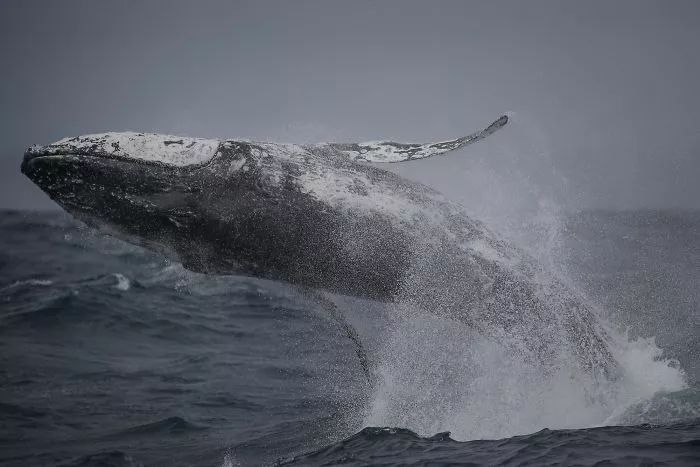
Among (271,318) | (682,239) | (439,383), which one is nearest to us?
(439,383)

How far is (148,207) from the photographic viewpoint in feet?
26.9

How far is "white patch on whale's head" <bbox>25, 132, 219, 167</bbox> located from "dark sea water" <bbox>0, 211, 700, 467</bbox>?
116 inches

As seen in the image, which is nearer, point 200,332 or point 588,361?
point 588,361

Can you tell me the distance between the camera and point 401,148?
8.91 metres

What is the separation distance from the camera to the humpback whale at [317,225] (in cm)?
818

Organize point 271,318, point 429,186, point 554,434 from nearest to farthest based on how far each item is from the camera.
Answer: point 554,434, point 429,186, point 271,318

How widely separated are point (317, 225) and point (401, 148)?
1.67 m

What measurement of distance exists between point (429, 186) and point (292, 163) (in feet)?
6.77

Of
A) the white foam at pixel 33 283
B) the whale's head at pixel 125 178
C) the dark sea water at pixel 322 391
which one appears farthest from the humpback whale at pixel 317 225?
the white foam at pixel 33 283

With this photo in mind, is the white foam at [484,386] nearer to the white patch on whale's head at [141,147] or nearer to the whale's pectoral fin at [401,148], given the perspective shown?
the whale's pectoral fin at [401,148]

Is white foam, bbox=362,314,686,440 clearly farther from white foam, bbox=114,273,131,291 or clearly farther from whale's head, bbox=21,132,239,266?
white foam, bbox=114,273,131,291

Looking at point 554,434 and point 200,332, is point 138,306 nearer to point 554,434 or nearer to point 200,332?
point 200,332

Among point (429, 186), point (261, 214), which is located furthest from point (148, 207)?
point (429, 186)

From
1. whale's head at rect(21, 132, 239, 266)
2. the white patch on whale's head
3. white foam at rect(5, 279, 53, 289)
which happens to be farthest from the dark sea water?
the white patch on whale's head
